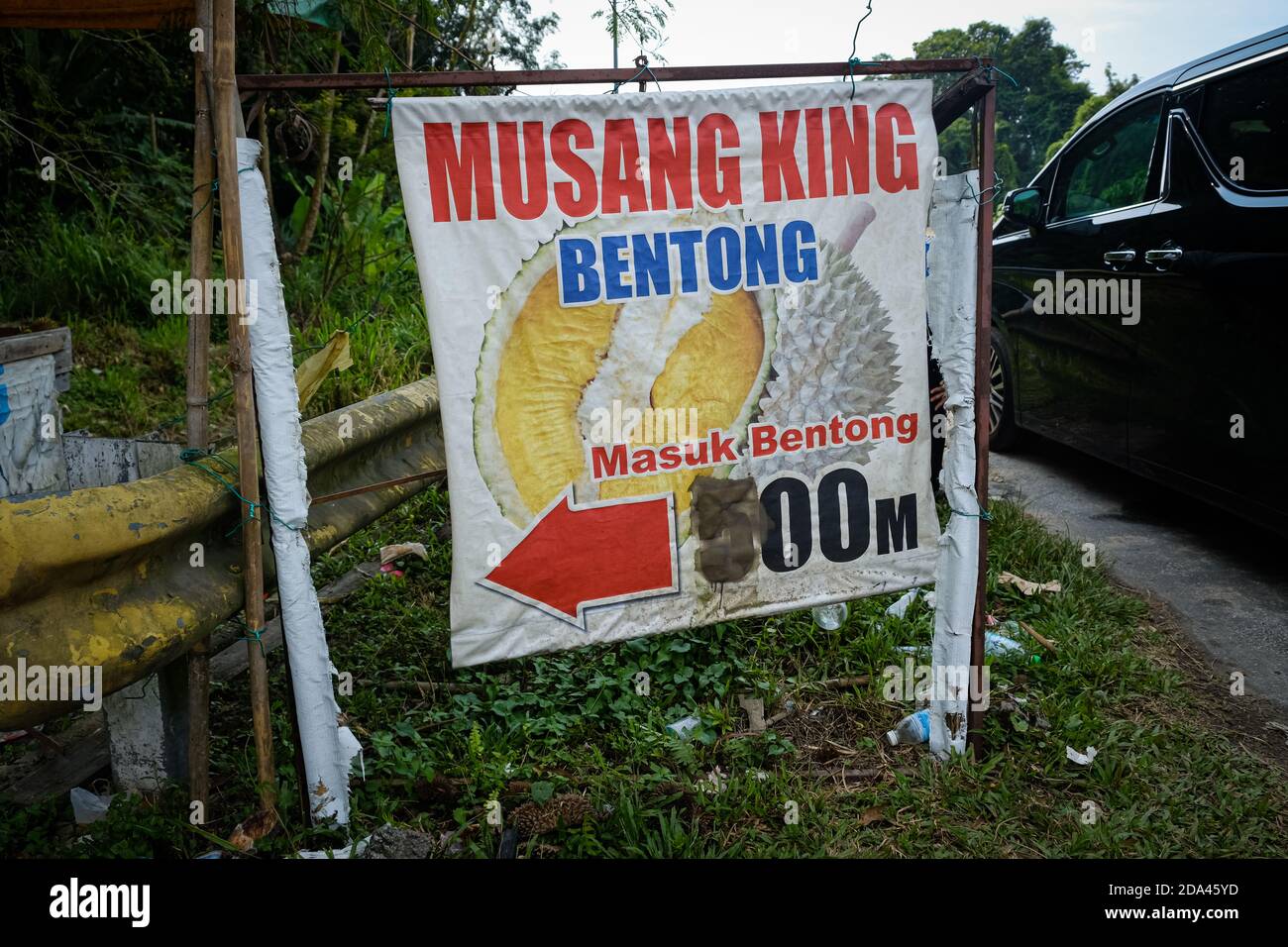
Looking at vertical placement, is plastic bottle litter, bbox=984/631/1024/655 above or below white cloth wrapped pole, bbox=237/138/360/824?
below

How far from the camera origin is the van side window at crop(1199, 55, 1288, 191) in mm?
3281

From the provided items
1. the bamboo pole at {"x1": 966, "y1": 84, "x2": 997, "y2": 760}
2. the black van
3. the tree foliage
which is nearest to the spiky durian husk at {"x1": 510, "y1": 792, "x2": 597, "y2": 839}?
the bamboo pole at {"x1": 966, "y1": 84, "x2": 997, "y2": 760}

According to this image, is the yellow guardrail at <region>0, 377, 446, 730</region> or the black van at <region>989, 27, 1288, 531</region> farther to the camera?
the black van at <region>989, 27, 1288, 531</region>

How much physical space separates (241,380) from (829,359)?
1563 mm

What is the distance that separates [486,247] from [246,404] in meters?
0.71

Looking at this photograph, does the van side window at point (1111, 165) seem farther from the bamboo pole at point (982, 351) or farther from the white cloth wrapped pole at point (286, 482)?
the white cloth wrapped pole at point (286, 482)

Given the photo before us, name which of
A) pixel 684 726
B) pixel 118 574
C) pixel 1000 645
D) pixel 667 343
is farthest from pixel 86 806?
pixel 1000 645

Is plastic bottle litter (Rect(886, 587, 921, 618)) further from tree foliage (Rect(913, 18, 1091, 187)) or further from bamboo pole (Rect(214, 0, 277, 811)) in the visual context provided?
tree foliage (Rect(913, 18, 1091, 187))

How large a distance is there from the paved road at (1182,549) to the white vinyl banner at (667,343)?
169 cm

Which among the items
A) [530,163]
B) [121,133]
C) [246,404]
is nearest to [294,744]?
[246,404]

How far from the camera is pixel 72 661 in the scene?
191cm

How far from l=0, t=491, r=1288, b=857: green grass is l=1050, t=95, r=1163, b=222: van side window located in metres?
1.96

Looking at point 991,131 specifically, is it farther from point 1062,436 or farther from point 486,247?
point 1062,436

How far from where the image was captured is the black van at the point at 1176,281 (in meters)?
3.29
